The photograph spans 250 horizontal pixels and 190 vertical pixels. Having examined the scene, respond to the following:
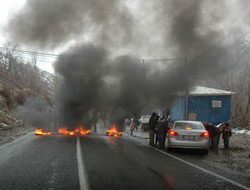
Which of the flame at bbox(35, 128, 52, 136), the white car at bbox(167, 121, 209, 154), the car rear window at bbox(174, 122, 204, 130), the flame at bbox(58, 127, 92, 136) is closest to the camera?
the white car at bbox(167, 121, 209, 154)

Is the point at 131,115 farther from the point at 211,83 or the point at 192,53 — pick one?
the point at 211,83

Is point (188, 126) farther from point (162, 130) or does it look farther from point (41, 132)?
point (41, 132)

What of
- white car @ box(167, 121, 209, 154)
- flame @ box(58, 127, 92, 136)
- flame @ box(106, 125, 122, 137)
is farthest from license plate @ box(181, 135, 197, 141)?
flame @ box(106, 125, 122, 137)

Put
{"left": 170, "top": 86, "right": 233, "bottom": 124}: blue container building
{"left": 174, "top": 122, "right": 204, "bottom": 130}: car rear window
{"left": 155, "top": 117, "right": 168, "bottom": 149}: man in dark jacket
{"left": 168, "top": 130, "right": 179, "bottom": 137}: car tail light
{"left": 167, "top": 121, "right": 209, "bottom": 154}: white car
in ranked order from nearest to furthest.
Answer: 1. {"left": 167, "top": 121, "right": 209, "bottom": 154}: white car
2. {"left": 168, "top": 130, "right": 179, "bottom": 137}: car tail light
3. {"left": 174, "top": 122, "right": 204, "bottom": 130}: car rear window
4. {"left": 155, "top": 117, "right": 168, "bottom": 149}: man in dark jacket
5. {"left": 170, "top": 86, "right": 233, "bottom": 124}: blue container building

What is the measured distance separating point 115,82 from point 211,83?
22619 millimetres

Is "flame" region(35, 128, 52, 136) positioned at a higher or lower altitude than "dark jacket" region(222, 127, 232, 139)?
lower

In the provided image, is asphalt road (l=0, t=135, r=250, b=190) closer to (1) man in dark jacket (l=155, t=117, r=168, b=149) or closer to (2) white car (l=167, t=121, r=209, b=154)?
(2) white car (l=167, t=121, r=209, b=154)

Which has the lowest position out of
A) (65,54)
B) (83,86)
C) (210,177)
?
(210,177)

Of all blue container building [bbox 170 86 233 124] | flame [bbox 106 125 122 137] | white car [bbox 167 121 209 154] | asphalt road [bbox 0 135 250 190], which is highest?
blue container building [bbox 170 86 233 124]

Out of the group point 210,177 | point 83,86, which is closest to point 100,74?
point 83,86

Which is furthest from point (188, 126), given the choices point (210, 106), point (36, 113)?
point (210, 106)

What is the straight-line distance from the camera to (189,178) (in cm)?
647

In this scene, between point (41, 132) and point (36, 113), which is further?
point (36, 113)

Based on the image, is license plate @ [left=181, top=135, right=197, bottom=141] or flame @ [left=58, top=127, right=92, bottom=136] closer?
license plate @ [left=181, top=135, right=197, bottom=141]
